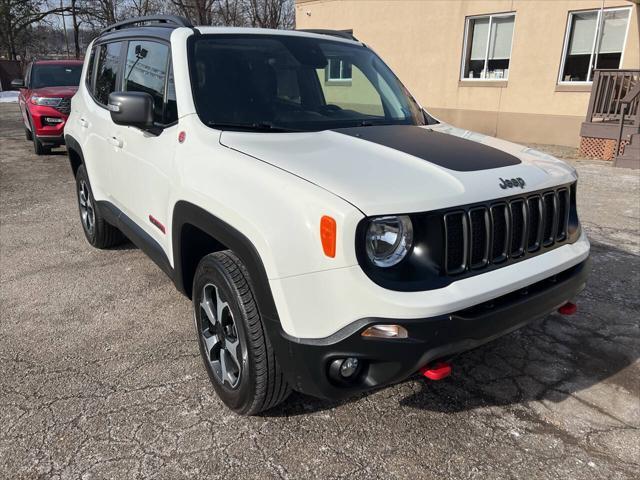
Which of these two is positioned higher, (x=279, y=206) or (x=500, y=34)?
(x=500, y=34)

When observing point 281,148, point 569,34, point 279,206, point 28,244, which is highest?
point 569,34

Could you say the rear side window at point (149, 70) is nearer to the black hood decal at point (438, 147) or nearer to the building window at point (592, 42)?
the black hood decal at point (438, 147)

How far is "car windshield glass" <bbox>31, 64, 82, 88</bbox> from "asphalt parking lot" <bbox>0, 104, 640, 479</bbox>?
813cm

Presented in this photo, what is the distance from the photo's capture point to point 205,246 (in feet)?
9.71

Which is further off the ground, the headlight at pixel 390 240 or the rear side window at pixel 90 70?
the rear side window at pixel 90 70

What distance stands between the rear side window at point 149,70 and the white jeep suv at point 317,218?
0.02 m

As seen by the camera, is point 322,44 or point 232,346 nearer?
point 232,346

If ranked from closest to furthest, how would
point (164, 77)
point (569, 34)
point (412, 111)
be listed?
point (164, 77)
point (412, 111)
point (569, 34)

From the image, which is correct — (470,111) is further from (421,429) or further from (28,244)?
(421,429)

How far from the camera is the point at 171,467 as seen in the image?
2.36 m

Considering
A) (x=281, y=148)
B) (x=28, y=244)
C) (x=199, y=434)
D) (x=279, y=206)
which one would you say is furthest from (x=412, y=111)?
(x=28, y=244)

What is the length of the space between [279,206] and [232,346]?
863 millimetres

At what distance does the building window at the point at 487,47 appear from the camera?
43.5 ft

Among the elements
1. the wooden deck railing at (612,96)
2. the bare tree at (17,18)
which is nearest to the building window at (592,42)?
the wooden deck railing at (612,96)
